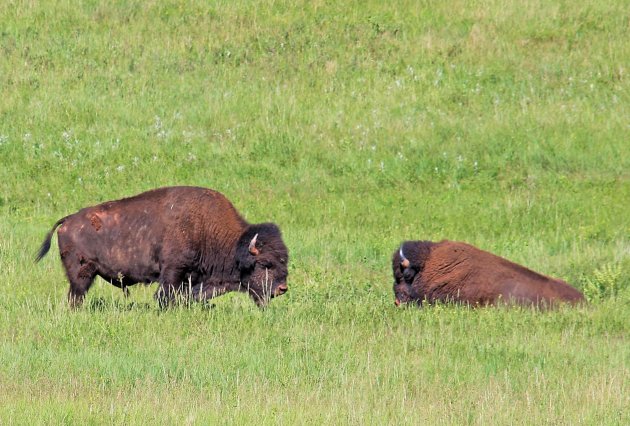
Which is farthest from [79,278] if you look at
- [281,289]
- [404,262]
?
[404,262]

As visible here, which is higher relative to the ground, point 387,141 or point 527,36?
point 527,36

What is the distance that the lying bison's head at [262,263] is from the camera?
40.7ft

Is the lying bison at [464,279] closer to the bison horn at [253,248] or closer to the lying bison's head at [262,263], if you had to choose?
the lying bison's head at [262,263]

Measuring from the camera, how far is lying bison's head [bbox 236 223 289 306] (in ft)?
40.7

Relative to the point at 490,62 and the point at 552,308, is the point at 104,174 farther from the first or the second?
the point at 552,308

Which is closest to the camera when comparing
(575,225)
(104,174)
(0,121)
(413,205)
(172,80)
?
(575,225)

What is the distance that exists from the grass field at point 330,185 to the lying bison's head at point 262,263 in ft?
1.23

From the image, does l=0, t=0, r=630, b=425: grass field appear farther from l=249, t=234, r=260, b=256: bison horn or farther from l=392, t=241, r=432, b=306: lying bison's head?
l=249, t=234, r=260, b=256: bison horn

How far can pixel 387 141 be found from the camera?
71.6 ft

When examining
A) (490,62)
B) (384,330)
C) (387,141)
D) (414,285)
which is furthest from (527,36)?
(384,330)

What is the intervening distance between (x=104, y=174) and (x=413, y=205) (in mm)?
5699

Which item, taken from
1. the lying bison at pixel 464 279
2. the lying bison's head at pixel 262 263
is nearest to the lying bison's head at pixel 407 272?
the lying bison at pixel 464 279

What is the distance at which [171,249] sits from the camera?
12.3 m

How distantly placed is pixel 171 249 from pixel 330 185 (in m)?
8.23
